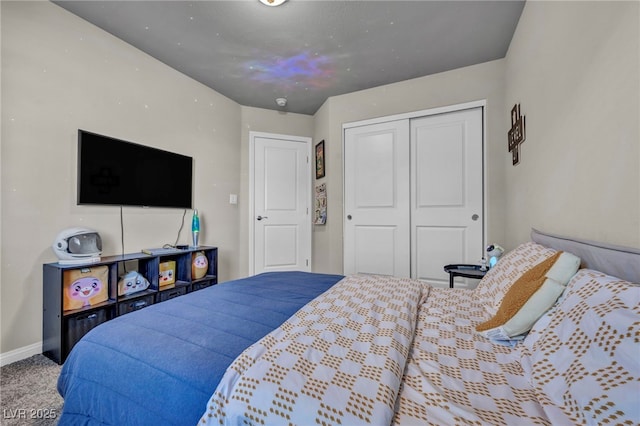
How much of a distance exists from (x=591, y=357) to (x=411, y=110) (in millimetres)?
2908

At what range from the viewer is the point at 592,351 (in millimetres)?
604

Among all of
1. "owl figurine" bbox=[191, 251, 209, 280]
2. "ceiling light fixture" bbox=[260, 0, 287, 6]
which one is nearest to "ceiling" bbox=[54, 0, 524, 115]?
"ceiling light fixture" bbox=[260, 0, 287, 6]

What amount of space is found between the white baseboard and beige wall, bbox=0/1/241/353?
0.03 m

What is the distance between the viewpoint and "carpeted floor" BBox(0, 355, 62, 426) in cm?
129

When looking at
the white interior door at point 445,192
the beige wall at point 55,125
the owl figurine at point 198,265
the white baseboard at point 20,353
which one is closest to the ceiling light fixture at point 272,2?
the beige wall at point 55,125

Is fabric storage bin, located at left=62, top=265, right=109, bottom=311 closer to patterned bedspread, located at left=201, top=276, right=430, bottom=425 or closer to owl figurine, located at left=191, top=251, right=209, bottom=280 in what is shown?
owl figurine, located at left=191, top=251, right=209, bottom=280

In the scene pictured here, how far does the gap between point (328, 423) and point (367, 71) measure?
3077mm

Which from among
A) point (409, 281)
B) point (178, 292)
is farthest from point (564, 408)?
point (178, 292)

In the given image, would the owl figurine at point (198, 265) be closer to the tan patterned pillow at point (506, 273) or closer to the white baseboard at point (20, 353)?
the white baseboard at point (20, 353)

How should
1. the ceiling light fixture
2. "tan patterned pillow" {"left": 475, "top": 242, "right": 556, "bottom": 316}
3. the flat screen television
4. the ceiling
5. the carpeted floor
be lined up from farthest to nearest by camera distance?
the flat screen television → the ceiling → the ceiling light fixture → the carpeted floor → "tan patterned pillow" {"left": 475, "top": 242, "right": 556, "bottom": 316}

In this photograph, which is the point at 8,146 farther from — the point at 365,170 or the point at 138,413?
the point at 365,170

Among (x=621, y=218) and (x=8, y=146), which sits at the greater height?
(x=8, y=146)

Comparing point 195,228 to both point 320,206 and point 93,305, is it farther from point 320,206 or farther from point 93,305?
point 320,206

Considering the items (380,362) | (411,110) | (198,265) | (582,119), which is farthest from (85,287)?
(411,110)
